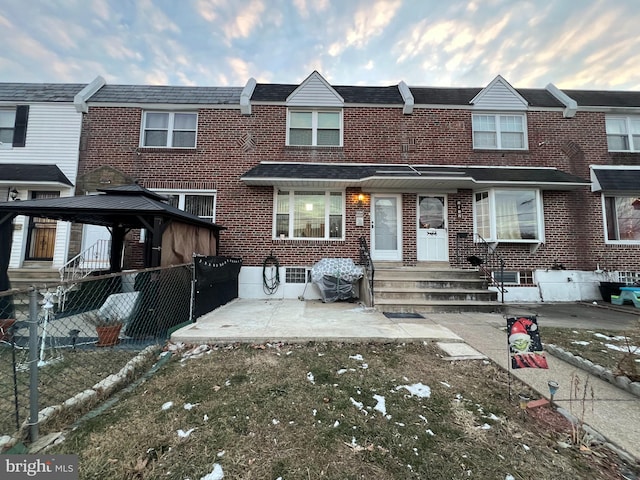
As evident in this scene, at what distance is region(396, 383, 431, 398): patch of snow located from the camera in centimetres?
278

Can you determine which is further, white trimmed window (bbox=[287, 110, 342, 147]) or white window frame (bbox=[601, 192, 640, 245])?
white trimmed window (bbox=[287, 110, 342, 147])

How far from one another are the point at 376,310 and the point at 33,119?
13000 mm

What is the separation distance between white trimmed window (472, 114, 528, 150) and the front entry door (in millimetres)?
15003

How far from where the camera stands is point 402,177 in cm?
763

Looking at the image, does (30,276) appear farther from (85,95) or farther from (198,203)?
(85,95)

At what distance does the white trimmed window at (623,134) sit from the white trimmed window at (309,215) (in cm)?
1008

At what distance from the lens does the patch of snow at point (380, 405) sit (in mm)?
2475

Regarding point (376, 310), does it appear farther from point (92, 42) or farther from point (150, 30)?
point (92, 42)

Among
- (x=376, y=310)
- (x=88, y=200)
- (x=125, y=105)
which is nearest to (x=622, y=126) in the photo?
(x=376, y=310)

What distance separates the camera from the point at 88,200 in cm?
526

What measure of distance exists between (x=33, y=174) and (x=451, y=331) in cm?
1287

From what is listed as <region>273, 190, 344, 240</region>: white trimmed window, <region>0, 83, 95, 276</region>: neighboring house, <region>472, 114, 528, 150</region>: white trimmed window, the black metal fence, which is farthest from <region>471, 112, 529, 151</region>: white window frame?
<region>0, 83, 95, 276</region>: neighboring house

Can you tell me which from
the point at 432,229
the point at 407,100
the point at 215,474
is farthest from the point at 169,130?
the point at 215,474

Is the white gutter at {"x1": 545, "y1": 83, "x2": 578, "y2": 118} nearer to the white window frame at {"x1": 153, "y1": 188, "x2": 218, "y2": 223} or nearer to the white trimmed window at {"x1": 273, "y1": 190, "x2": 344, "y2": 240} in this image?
the white trimmed window at {"x1": 273, "y1": 190, "x2": 344, "y2": 240}
